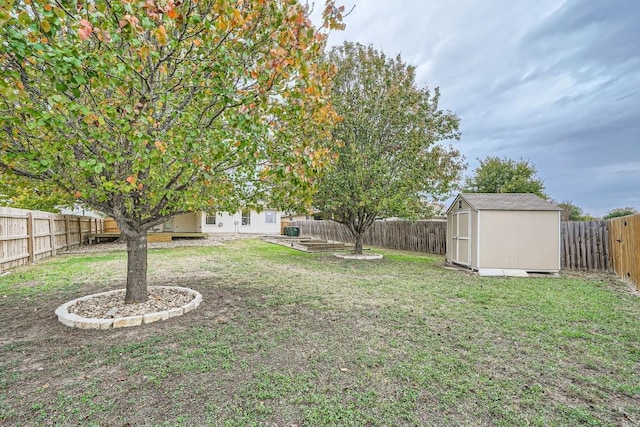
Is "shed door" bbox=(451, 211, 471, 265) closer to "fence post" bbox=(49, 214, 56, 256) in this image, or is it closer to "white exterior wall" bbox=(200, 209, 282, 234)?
"fence post" bbox=(49, 214, 56, 256)

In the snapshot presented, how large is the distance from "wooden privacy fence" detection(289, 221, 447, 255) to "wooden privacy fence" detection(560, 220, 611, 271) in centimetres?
466

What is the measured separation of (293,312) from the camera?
503 cm

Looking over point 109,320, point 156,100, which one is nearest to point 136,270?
point 109,320

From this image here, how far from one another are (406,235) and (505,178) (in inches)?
371

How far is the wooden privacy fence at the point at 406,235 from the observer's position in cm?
1438

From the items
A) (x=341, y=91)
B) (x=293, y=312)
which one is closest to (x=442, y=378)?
(x=293, y=312)

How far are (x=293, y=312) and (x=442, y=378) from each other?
2.62m

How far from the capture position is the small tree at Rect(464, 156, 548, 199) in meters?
19.5

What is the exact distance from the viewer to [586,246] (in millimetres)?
9562

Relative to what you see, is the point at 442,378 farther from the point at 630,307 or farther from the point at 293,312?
the point at 630,307

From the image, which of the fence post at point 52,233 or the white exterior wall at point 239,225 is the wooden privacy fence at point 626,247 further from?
the white exterior wall at point 239,225

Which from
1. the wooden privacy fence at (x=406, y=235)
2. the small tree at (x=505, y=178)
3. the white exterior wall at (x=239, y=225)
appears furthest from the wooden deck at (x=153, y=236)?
the small tree at (x=505, y=178)

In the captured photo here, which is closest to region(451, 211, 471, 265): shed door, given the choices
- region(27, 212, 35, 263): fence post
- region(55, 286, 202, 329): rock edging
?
region(55, 286, 202, 329): rock edging

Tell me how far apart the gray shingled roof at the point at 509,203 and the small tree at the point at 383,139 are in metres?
1.99
